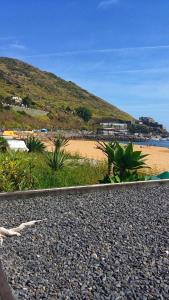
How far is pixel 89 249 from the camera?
5.27 m

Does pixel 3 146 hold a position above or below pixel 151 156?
above

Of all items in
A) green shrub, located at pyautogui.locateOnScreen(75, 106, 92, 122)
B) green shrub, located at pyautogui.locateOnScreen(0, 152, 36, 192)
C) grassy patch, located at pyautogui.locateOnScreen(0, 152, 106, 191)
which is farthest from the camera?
green shrub, located at pyautogui.locateOnScreen(75, 106, 92, 122)

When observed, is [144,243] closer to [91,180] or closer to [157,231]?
[157,231]

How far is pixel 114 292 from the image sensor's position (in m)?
4.09

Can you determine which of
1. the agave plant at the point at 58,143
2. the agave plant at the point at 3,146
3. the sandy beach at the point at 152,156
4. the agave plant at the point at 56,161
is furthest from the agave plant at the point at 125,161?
the agave plant at the point at 3,146

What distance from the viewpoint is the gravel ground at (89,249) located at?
4188mm

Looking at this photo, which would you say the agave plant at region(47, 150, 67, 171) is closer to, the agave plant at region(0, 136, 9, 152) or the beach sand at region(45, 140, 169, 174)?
the beach sand at region(45, 140, 169, 174)

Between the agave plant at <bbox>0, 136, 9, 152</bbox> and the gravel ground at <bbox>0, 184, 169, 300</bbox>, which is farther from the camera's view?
the agave plant at <bbox>0, 136, 9, 152</bbox>

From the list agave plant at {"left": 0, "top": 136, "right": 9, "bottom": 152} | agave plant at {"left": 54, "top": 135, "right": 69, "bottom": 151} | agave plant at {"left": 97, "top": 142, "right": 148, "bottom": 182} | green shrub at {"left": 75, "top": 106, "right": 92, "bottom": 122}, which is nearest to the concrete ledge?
agave plant at {"left": 97, "top": 142, "right": 148, "bottom": 182}

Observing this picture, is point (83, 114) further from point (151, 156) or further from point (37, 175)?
point (37, 175)

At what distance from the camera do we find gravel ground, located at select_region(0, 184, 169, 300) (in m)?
4.19

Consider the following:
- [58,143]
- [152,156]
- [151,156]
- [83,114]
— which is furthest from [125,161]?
[83,114]

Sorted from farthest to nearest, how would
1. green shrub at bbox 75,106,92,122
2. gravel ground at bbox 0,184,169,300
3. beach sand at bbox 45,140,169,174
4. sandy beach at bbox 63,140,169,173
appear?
green shrub at bbox 75,106,92,122
sandy beach at bbox 63,140,169,173
beach sand at bbox 45,140,169,174
gravel ground at bbox 0,184,169,300

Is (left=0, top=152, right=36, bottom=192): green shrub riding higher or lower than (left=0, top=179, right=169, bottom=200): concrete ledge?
higher
